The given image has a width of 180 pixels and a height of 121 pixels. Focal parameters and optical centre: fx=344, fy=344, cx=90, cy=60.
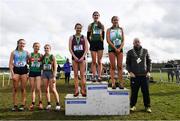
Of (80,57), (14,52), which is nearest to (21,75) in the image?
(14,52)

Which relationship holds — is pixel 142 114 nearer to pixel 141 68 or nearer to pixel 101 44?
pixel 141 68

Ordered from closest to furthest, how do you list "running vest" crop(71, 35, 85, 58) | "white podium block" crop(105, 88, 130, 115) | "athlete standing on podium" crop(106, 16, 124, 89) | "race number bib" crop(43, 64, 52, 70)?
"white podium block" crop(105, 88, 130, 115), "running vest" crop(71, 35, 85, 58), "athlete standing on podium" crop(106, 16, 124, 89), "race number bib" crop(43, 64, 52, 70)

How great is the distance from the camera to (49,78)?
9453 millimetres

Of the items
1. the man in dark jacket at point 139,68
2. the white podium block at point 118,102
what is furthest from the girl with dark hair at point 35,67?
the man in dark jacket at point 139,68

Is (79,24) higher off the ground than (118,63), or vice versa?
(79,24)

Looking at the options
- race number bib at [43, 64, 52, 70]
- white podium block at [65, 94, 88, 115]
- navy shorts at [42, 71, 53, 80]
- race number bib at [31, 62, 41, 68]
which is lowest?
white podium block at [65, 94, 88, 115]

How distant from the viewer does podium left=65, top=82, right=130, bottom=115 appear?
8875 millimetres

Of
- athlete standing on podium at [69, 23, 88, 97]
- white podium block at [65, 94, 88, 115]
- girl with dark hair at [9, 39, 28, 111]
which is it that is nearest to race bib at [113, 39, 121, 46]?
athlete standing on podium at [69, 23, 88, 97]

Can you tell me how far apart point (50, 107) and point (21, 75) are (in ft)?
4.02

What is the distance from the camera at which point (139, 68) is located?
9164mm

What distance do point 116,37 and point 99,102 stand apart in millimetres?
1783

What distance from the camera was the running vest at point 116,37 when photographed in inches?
360

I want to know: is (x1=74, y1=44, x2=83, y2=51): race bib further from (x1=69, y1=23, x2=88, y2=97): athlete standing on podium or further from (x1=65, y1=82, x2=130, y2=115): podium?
(x1=65, y1=82, x2=130, y2=115): podium

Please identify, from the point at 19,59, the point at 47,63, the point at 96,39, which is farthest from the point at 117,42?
the point at 19,59
